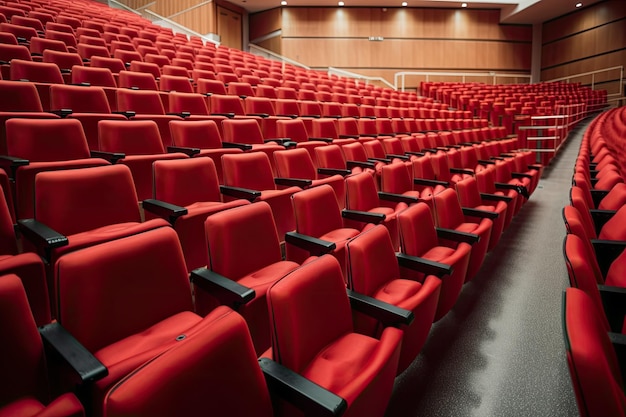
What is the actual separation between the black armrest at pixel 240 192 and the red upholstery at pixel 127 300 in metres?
0.19

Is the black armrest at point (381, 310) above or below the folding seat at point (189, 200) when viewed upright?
below

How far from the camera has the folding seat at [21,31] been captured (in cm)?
89

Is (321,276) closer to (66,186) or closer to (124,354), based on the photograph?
(124,354)

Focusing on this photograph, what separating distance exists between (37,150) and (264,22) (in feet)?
8.64

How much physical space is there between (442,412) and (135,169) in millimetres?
407

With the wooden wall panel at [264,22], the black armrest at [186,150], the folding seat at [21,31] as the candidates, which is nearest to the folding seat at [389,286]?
the black armrest at [186,150]

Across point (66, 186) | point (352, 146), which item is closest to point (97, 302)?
point (66, 186)

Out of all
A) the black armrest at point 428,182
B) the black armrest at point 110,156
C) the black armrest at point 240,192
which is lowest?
the black armrest at point 428,182

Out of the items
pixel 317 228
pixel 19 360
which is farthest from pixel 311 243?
pixel 19 360

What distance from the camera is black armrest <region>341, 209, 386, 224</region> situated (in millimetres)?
479

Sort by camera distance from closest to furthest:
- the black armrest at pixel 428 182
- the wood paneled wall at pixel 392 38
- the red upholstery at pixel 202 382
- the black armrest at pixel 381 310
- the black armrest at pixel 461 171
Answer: the red upholstery at pixel 202 382 < the black armrest at pixel 381 310 < the black armrest at pixel 428 182 < the black armrest at pixel 461 171 < the wood paneled wall at pixel 392 38

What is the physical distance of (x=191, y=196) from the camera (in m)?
0.45

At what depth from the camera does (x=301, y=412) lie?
0.67ft

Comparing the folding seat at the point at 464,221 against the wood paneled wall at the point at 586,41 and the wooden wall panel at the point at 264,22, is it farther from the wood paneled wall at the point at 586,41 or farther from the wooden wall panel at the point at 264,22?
the wood paneled wall at the point at 586,41
